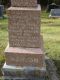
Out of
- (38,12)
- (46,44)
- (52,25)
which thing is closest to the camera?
(38,12)

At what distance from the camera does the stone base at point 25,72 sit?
254 inches

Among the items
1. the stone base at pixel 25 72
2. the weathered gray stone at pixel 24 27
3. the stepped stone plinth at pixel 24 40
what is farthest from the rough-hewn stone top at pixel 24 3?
the stone base at pixel 25 72

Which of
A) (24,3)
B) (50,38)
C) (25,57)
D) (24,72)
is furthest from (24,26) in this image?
(50,38)

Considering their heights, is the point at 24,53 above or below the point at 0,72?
above

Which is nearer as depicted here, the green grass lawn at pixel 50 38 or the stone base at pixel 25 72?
the stone base at pixel 25 72

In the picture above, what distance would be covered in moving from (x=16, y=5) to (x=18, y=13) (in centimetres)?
20

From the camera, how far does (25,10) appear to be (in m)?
6.39

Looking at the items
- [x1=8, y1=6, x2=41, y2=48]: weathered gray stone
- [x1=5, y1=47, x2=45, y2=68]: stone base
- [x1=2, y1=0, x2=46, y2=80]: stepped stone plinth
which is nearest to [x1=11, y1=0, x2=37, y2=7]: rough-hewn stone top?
[x1=2, y1=0, x2=46, y2=80]: stepped stone plinth

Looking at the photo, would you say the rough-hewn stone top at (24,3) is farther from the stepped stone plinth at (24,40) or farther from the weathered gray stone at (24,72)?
the weathered gray stone at (24,72)

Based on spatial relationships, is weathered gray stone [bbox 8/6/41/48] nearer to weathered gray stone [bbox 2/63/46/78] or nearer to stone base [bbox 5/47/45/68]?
stone base [bbox 5/47/45/68]

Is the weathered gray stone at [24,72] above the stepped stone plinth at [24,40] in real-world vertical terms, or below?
below

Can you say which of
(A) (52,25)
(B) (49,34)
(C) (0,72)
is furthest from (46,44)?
(A) (52,25)

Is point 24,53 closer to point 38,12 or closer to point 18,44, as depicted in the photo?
point 18,44

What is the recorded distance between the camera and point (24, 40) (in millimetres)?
6574
